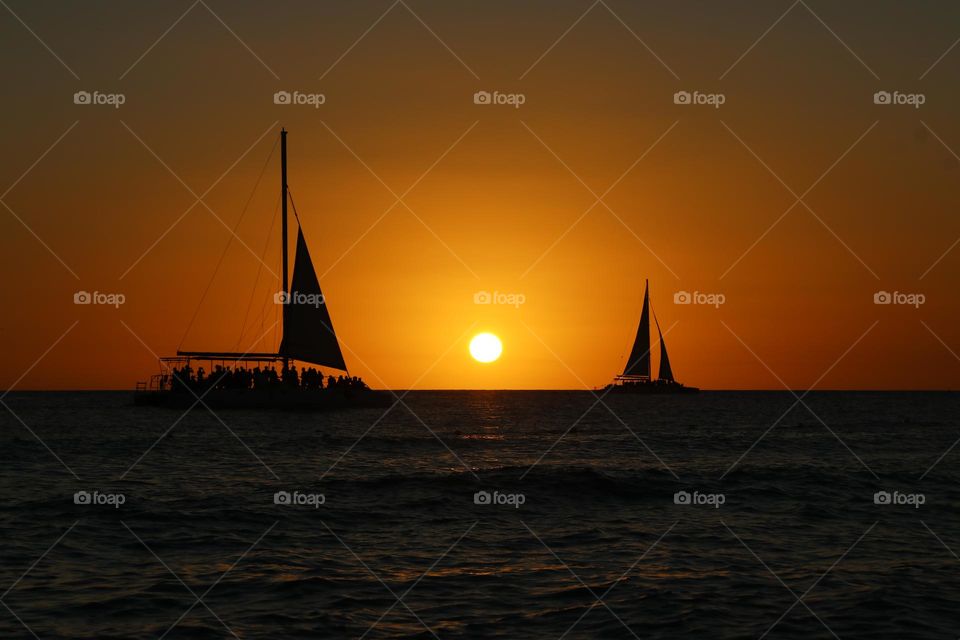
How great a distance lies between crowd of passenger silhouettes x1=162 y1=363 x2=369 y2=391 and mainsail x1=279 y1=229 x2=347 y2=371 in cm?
130

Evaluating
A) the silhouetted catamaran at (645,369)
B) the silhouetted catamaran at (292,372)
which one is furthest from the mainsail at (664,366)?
the silhouetted catamaran at (292,372)

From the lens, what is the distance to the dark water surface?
13.8 metres

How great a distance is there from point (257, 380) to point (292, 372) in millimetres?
2583

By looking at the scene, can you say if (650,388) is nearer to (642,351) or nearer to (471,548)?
(642,351)

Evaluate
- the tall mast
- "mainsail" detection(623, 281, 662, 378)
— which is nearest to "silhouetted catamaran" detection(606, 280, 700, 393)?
"mainsail" detection(623, 281, 662, 378)

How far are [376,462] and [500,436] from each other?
74.5 feet

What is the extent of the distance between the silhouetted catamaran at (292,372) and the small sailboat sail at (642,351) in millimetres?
72368

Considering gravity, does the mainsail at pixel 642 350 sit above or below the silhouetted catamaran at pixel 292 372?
above

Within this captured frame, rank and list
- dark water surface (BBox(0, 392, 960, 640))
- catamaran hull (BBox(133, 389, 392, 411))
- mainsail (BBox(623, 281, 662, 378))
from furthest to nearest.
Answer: mainsail (BBox(623, 281, 662, 378)) < catamaran hull (BBox(133, 389, 392, 411)) < dark water surface (BBox(0, 392, 960, 640))

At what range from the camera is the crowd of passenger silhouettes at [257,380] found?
2596 inches

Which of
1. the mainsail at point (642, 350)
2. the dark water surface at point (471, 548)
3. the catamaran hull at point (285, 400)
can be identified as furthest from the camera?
the mainsail at point (642, 350)

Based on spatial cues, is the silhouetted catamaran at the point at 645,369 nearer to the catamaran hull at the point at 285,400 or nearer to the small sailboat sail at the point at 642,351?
the small sailboat sail at the point at 642,351

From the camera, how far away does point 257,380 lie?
66188 mm

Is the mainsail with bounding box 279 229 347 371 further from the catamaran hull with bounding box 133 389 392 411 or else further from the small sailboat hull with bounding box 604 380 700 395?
the small sailboat hull with bounding box 604 380 700 395
